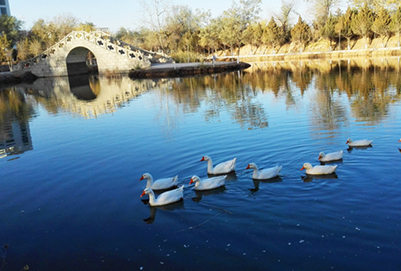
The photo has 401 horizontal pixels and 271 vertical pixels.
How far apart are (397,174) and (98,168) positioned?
8399 millimetres

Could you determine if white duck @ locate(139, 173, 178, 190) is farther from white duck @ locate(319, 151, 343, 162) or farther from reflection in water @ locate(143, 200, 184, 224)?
white duck @ locate(319, 151, 343, 162)

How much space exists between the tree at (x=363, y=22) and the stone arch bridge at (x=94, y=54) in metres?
30.8

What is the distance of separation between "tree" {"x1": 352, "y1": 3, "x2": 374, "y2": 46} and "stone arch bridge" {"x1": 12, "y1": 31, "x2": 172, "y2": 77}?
30.8 m

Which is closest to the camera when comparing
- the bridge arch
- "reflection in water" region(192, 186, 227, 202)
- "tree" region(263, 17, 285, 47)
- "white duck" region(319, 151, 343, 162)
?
"reflection in water" region(192, 186, 227, 202)

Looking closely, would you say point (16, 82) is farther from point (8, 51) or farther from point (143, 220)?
point (143, 220)

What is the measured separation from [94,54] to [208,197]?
2271 inches

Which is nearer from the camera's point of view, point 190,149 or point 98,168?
point 98,168

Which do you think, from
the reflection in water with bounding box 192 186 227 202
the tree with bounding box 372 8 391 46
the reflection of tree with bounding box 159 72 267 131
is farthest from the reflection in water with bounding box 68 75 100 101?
the tree with bounding box 372 8 391 46

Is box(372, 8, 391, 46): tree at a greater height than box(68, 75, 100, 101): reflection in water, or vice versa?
box(372, 8, 391, 46): tree

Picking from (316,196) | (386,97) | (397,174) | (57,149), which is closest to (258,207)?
(316,196)

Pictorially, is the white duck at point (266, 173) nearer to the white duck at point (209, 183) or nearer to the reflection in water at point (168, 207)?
the white duck at point (209, 183)

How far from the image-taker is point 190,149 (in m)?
12.7

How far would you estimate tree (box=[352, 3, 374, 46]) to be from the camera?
5928 centimetres

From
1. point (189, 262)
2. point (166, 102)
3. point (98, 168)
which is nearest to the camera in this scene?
point (189, 262)
